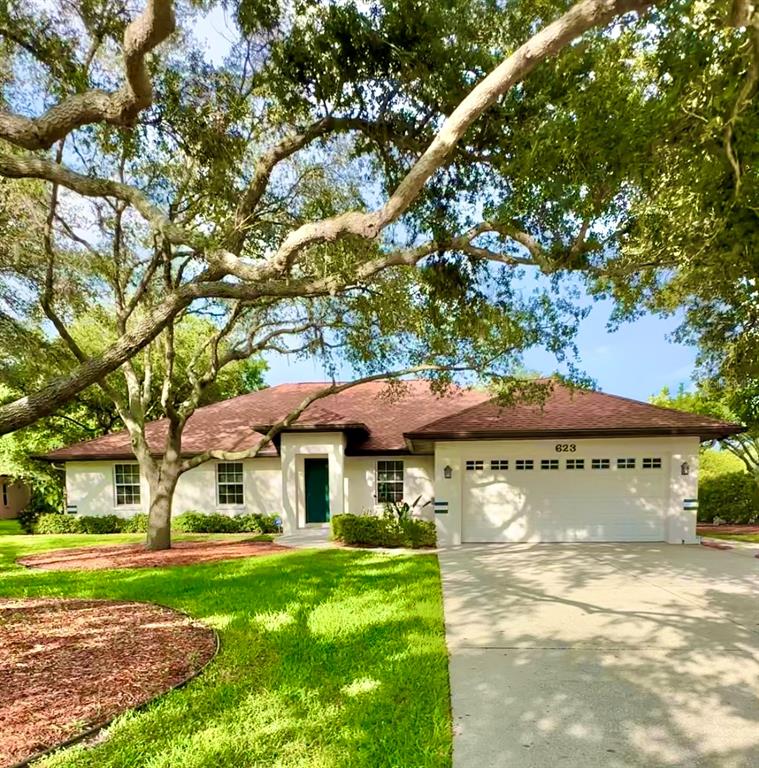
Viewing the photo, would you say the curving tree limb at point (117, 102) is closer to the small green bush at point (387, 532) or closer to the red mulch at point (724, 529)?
the small green bush at point (387, 532)

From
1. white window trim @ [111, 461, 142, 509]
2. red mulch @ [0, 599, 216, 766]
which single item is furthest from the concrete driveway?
white window trim @ [111, 461, 142, 509]

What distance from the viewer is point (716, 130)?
14.9 feet

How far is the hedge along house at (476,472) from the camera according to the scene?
11945 mm

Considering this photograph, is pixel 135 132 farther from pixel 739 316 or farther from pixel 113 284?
pixel 739 316

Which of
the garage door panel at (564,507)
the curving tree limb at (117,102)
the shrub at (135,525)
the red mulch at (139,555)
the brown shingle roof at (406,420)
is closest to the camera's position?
the curving tree limb at (117,102)

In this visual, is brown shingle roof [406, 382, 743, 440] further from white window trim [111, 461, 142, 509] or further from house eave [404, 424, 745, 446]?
white window trim [111, 461, 142, 509]

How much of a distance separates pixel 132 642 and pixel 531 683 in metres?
4.00

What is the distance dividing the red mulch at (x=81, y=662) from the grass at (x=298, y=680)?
0.26 metres

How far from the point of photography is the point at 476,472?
485 inches

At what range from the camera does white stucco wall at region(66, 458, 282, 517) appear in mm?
16031

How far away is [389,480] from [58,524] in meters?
11.0

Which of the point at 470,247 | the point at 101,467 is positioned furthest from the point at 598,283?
the point at 101,467

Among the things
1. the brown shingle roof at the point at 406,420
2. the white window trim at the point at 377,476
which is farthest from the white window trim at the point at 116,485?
the white window trim at the point at 377,476

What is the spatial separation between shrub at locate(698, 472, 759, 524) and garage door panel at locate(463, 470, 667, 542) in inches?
265
